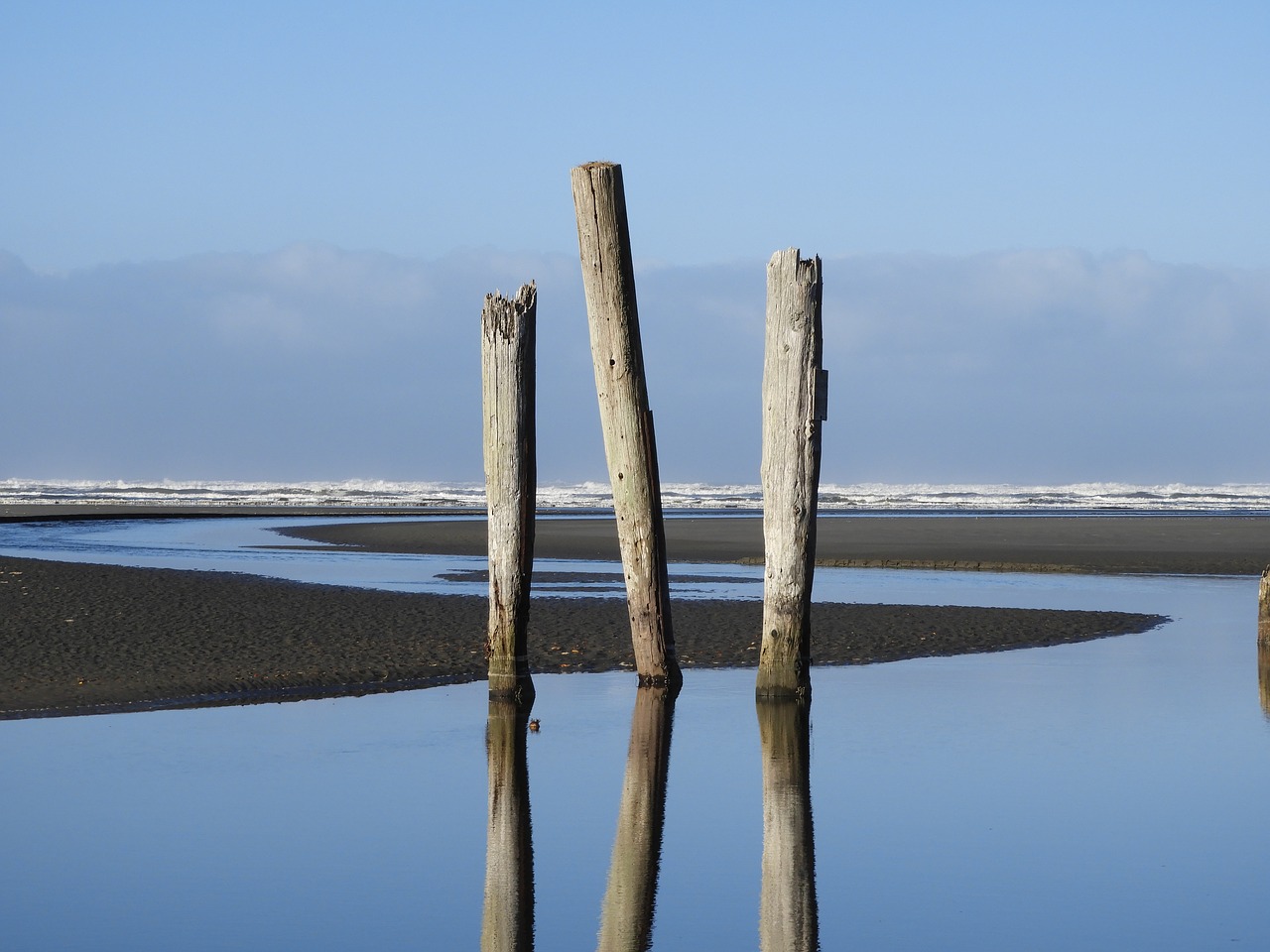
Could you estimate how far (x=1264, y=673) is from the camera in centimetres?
1112

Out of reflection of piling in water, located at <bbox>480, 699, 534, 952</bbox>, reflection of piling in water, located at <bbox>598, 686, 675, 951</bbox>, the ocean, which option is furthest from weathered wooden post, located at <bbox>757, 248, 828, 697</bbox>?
the ocean

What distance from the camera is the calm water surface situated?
4.74 metres

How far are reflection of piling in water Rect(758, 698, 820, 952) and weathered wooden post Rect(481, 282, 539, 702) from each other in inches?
75.3

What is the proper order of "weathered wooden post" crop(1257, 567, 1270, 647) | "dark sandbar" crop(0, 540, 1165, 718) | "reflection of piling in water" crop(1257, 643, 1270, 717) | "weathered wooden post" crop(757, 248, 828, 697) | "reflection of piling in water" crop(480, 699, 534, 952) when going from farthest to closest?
1. "weathered wooden post" crop(1257, 567, 1270, 647)
2. "dark sandbar" crop(0, 540, 1165, 718)
3. "reflection of piling in water" crop(1257, 643, 1270, 717)
4. "weathered wooden post" crop(757, 248, 828, 697)
5. "reflection of piling in water" crop(480, 699, 534, 952)

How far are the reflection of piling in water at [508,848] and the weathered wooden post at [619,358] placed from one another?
1571 mm

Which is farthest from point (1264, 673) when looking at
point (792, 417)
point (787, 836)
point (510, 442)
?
point (787, 836)

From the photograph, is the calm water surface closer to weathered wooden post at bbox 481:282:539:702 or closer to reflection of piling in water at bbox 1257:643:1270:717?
reflection of piling in water at bbox 1257:643:1270:717

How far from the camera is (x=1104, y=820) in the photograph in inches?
Result: 247

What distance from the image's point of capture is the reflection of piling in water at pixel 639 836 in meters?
4.70

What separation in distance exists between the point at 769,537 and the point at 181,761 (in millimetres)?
4016

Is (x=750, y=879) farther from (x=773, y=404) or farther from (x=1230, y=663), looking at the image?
(x=1230, y=663)

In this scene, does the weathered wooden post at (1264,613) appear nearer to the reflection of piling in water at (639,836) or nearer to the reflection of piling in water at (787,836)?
the reflection of piling in water at (787,836)

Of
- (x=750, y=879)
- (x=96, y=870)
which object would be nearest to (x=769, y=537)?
(x=750, y=879)

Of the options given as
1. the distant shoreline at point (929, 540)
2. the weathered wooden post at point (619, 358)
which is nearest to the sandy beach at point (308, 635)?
the weathered wooden post at point (619, 358)
